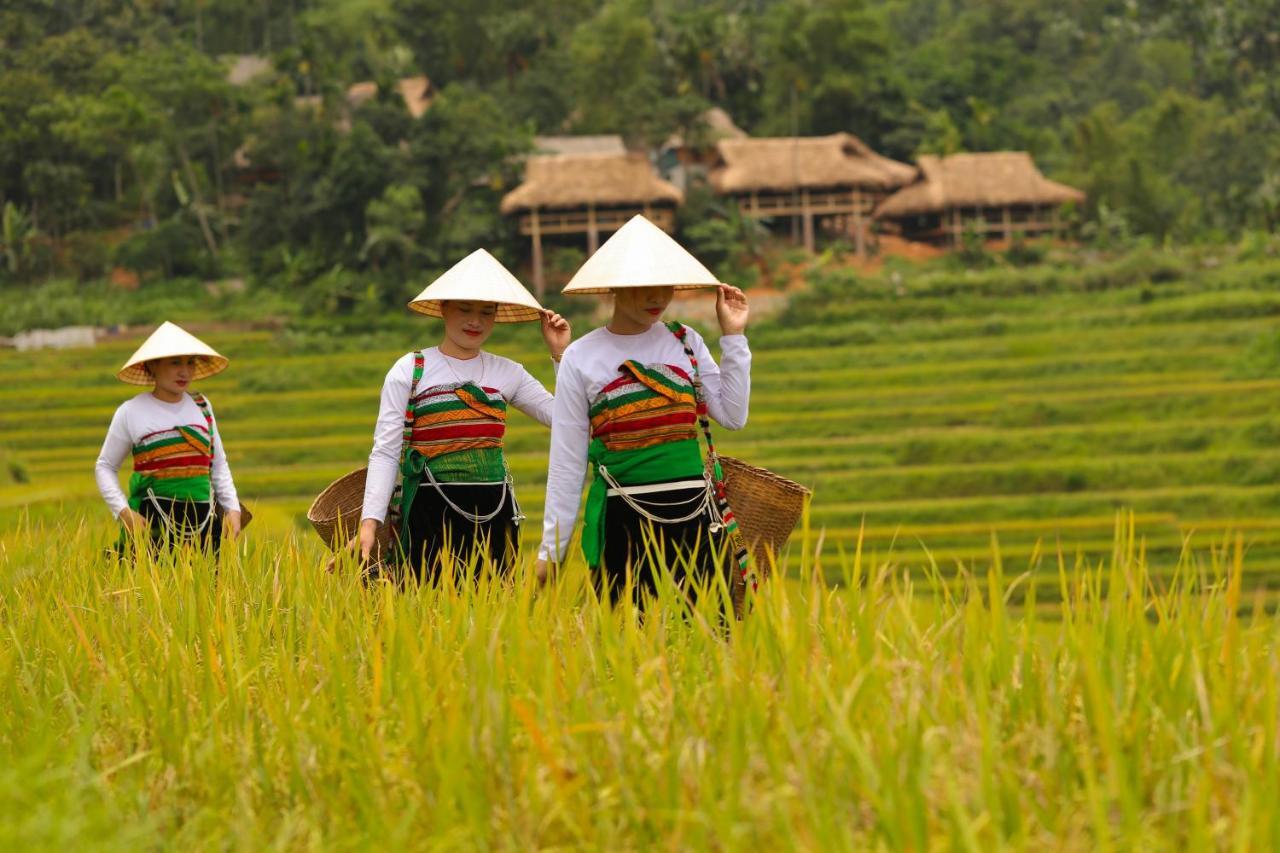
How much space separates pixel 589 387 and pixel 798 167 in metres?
29.7

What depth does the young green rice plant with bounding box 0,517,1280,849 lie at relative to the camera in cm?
201

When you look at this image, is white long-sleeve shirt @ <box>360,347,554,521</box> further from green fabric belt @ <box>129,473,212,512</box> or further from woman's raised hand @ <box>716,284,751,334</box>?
green fabric belt @ <box>129,473,212,512</box>

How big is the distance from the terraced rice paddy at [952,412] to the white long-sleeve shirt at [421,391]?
33.6 feet

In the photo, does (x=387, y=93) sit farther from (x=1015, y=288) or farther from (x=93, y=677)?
(x=93, y=677)

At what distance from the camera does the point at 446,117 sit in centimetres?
3122

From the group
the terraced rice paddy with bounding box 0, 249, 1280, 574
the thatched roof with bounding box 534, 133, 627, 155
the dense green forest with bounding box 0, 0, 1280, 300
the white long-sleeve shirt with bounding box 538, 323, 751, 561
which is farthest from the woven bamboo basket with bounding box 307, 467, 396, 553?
the thatched roof with bounding box 534, 133, 627, 155

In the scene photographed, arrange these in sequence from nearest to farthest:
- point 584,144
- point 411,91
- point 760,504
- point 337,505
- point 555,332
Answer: point 760,504
point 555,332
point 337,505
point 584,144
point 411,91

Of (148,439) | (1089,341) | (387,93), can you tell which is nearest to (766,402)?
(1089,341)

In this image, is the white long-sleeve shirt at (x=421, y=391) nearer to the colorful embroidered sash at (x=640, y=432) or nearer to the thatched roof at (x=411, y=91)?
the colorful embroidered sash at (x=640, y=432)

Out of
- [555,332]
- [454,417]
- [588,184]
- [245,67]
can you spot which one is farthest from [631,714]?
[245,67]

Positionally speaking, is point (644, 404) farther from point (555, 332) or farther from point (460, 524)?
point (460, 524)

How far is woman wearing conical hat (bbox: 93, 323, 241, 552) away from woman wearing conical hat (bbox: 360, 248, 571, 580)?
122 centimetres

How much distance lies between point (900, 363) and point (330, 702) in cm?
2333

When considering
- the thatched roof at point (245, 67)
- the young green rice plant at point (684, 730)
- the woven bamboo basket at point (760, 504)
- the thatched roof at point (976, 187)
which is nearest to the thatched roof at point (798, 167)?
the thatched roof at point (976, 187)
